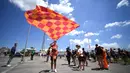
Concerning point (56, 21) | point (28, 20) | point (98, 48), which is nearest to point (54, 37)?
point (56, 21)

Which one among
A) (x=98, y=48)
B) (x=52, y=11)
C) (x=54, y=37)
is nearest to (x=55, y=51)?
(x=54, y=37)

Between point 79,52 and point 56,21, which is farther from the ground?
point 56,21

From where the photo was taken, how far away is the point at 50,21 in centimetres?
944

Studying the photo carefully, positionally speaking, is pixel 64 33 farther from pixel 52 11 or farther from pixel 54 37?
pixel 52 11

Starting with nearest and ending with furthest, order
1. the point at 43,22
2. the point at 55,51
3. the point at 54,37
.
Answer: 1. the point at 54,37
2. the point at 43,22
3. the point at 55,51

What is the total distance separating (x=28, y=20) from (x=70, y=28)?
228 cm

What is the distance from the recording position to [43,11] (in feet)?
30.6

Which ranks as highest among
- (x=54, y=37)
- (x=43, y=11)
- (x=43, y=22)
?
(x=43, y=11)

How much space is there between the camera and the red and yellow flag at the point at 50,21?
895cm

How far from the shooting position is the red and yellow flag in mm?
8953

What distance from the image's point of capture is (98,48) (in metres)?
12.9

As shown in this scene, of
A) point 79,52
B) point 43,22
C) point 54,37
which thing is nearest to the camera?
point 54,37

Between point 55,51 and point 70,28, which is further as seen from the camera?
point 55,51

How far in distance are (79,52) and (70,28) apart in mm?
3038
